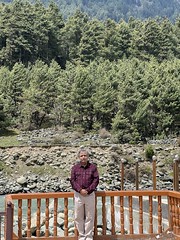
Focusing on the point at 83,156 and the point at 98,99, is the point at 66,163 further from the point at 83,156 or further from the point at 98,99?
the point at 83,156

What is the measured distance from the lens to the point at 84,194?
782 centimetres

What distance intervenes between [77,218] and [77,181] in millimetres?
666

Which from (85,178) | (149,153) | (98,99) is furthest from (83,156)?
(98,99)

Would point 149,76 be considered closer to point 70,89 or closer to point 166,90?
point 166,90

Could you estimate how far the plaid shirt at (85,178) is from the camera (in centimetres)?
784

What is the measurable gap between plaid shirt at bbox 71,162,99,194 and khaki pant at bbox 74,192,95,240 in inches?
6.7

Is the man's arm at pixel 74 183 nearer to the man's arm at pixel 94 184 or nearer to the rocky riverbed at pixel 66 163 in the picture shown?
the man's arm at pixel 94 184

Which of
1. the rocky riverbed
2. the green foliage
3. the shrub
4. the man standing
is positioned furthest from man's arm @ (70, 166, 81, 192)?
the shrub

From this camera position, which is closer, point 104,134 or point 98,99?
point 104,134

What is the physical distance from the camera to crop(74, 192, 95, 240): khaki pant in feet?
26.0

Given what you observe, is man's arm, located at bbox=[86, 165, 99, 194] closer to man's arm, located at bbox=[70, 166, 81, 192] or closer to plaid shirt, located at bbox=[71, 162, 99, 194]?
plaid shirt, located at bbox=[71, 162, 99, 194]

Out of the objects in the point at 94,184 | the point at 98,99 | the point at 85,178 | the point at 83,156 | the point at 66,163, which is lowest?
the point at 66,163

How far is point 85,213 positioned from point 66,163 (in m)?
35.2

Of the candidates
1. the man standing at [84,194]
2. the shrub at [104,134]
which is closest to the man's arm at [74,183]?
the man standing at [84,194]
